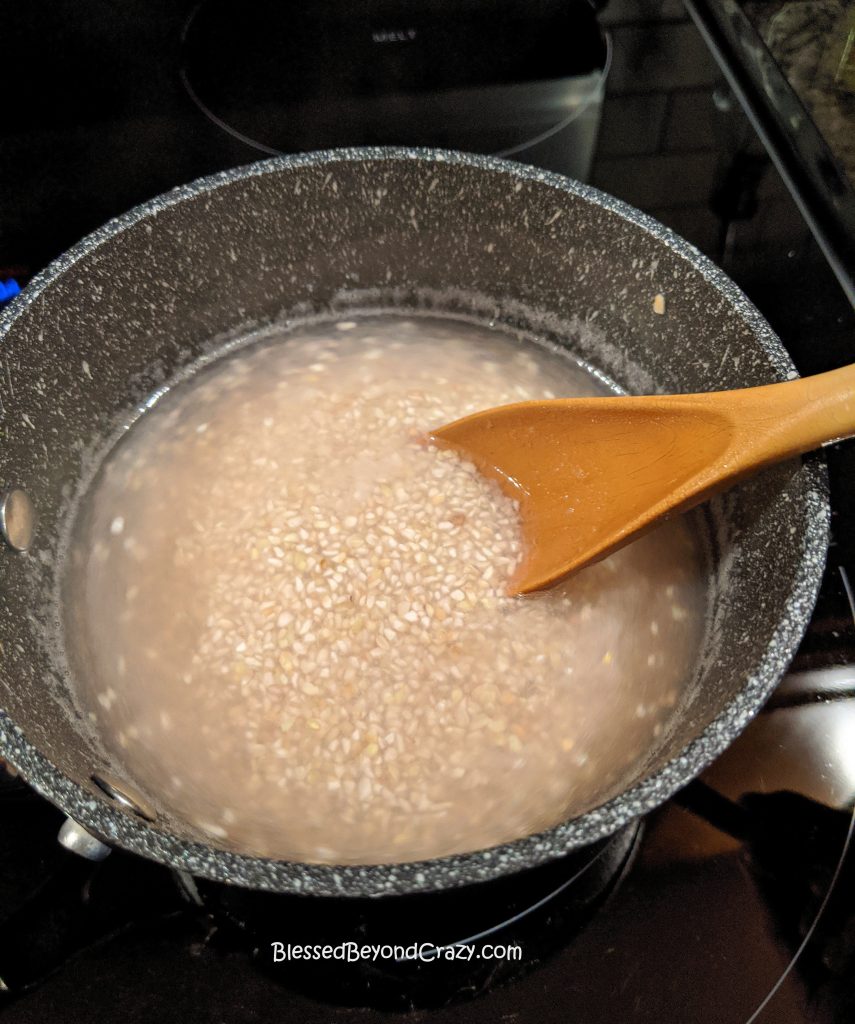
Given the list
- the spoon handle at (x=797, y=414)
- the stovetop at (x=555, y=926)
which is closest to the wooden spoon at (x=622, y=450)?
the spoon handle at (x=797, y=414)

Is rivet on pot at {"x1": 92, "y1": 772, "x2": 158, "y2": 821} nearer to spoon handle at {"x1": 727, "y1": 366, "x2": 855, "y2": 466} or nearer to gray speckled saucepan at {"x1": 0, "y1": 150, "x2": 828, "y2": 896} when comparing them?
gray speckled saucepan at {"x1": 0, "y1": 150, "x2": 828, "y2": 896}

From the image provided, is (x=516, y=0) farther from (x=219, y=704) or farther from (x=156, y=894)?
(x=156, y=894)

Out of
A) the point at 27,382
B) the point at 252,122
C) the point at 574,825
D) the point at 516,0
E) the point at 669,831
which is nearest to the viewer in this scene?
the point at 574,825

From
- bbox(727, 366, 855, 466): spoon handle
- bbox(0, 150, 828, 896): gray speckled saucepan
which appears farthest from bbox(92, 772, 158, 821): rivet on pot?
bbox(727, 366, 855, 466): spoon handle

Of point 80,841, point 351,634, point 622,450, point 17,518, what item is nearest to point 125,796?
point 80,841

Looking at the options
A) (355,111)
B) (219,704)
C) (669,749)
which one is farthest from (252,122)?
(669,749)

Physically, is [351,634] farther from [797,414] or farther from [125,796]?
[797,414]

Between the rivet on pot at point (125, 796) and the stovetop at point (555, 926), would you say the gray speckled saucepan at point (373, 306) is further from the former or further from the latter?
the stovetop at point (555, 926)
